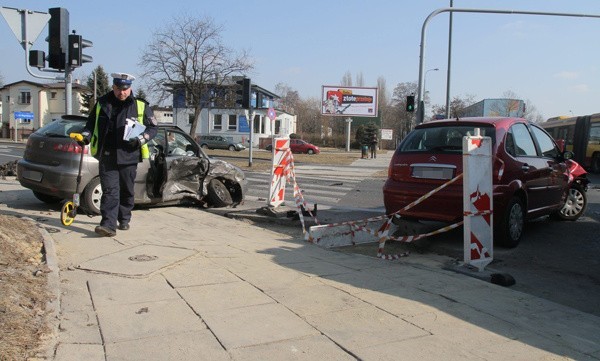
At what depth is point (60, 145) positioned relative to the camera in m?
7.57

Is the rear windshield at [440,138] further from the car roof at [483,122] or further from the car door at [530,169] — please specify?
the car door at [530,169]

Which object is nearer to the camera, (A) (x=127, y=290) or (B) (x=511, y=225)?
(A) (x=127, y=290)

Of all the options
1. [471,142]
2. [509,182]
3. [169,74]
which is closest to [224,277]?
[471,142]

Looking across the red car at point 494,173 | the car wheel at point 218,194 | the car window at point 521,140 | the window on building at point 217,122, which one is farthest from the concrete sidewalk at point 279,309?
the window on building at point 217,122

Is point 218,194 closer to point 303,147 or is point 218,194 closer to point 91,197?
point 91,197

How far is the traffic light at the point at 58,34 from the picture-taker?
9.88 m

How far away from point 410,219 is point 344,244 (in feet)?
3.22

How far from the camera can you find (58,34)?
32.4 ft

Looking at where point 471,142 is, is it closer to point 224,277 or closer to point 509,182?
point 509,182

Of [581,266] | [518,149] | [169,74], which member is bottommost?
[581,266]

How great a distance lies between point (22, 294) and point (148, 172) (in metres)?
4.55

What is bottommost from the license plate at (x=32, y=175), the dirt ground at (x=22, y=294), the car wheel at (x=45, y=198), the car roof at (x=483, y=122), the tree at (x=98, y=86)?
the dirt ground at (x=22, y=294)

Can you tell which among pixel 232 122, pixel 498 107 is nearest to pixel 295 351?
pixel 498 107

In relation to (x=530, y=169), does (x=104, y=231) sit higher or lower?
lower
